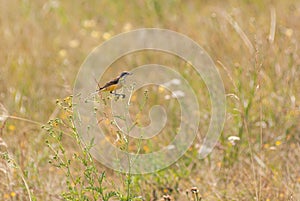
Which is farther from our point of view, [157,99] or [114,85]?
[157,99]

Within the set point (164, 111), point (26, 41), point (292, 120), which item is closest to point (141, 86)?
point (164, 111)

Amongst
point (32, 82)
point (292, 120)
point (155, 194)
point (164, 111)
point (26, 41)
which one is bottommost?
point (155, 194)

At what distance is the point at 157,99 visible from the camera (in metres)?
3.64

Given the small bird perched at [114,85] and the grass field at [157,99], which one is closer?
the small bird perched at [114,85]

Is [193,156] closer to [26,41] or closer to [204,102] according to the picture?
[204,102]

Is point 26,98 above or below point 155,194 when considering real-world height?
above

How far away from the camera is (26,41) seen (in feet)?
15.0

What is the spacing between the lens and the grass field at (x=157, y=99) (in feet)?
8.38

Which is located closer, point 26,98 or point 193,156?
point 193,156

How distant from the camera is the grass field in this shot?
2.55 metres

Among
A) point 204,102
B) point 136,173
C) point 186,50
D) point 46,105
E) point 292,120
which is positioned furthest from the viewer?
point 186,50

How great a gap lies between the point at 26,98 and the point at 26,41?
959 mm

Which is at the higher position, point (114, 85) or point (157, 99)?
point (157, 99)

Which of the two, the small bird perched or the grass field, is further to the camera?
the grass field
